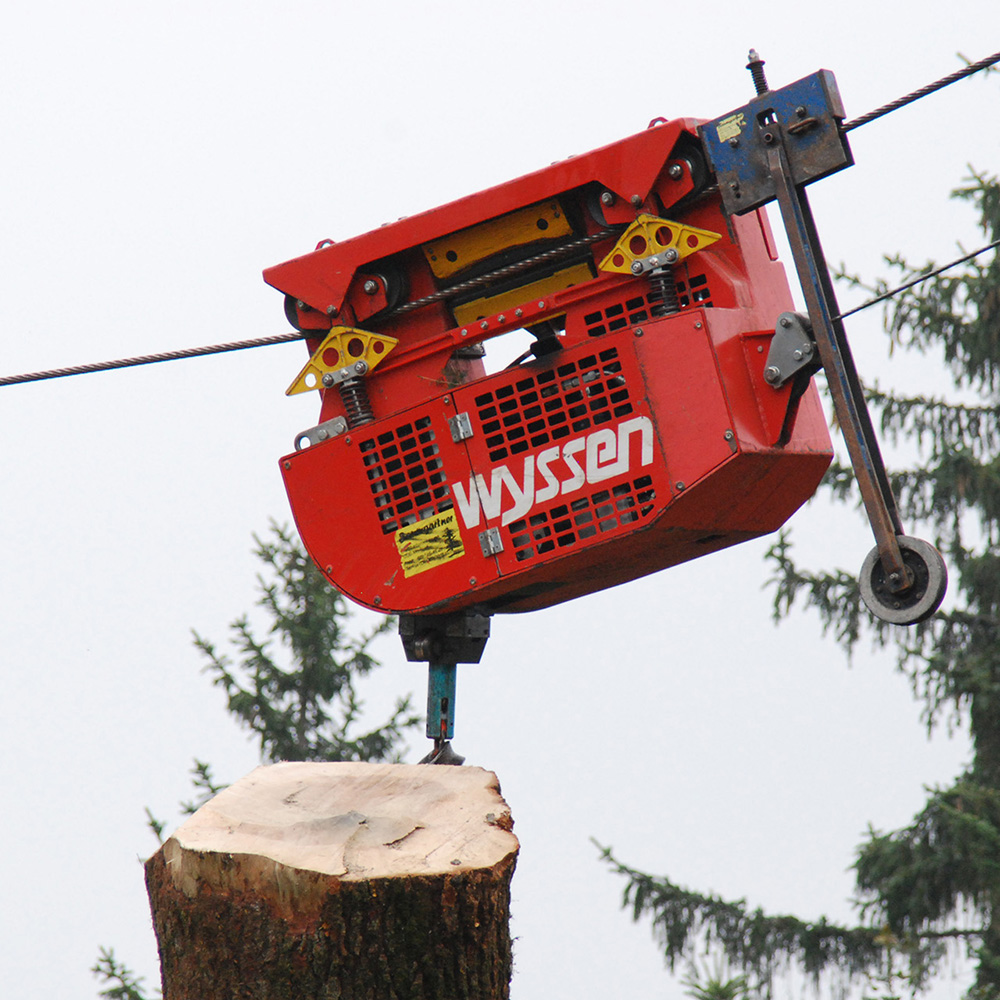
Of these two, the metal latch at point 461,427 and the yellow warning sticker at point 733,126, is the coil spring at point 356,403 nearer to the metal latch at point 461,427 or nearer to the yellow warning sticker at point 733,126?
the metal latch at point 461,427

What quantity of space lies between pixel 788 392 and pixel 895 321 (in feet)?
27.0

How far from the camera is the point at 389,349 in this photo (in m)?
4.48

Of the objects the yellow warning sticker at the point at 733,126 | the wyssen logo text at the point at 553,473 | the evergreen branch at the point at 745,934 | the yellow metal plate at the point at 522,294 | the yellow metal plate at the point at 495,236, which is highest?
the yellow warning sticker at the point at 733,126

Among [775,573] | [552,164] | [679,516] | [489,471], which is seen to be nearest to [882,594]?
[679,516]

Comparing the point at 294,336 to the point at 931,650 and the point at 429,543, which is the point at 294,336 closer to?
the point at 429,543

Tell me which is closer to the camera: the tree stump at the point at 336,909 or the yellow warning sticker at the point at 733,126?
the tree stump at the point at 336,909

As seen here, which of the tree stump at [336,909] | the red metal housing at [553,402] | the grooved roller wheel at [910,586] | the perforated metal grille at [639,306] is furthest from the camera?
the perforated metal grille at [639,306]

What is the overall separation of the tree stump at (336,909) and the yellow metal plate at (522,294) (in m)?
1.40

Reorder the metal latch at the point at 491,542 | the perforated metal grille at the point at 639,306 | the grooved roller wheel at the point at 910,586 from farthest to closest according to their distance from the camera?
the metal latch at the point at 491,542, the perforated metal grille at the point at 639,306, the grooved roller wheel at the point at 910,586

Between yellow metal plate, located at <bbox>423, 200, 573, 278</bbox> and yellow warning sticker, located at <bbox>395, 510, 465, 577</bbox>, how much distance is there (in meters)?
0.69

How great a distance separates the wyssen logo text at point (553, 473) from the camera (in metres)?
4.11

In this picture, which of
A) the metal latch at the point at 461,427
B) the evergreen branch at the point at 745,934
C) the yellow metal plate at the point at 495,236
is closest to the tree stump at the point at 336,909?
the metal latch at the point at 461,427

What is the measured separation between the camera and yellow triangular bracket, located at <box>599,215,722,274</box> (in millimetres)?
4105

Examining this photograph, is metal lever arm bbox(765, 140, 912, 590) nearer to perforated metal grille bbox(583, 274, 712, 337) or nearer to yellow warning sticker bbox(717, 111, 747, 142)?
yellow warning sticker bbox(717, 111, 747, 142)
